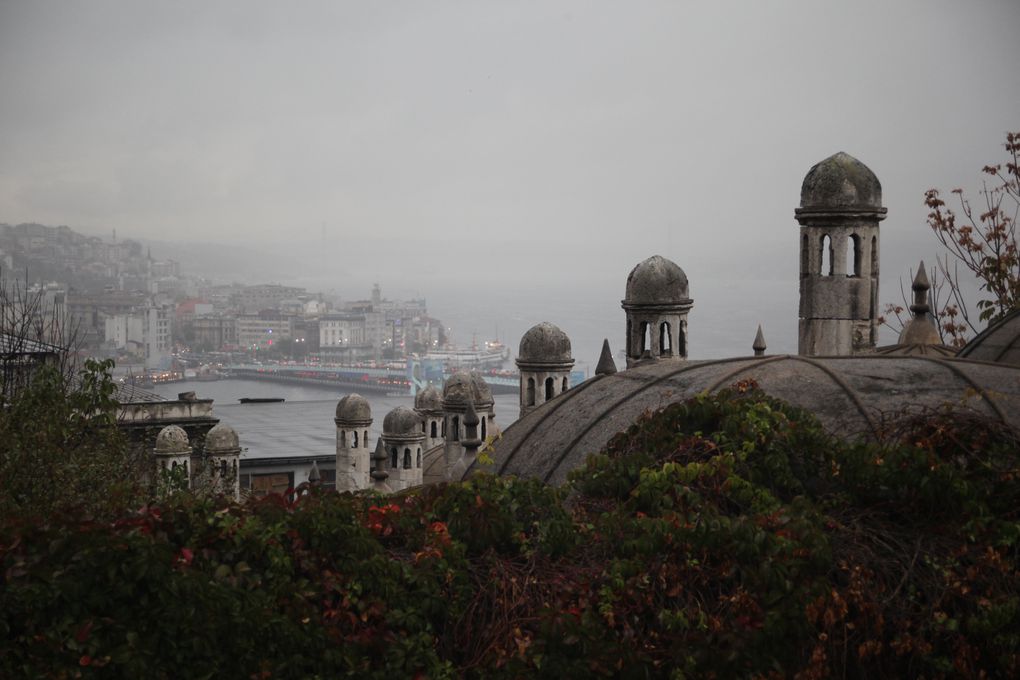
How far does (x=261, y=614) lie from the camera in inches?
294

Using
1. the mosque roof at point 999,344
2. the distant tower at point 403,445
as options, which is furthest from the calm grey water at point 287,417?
the mosque roof at point 999,344

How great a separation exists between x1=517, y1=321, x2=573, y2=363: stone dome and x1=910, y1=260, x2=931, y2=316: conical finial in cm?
1108

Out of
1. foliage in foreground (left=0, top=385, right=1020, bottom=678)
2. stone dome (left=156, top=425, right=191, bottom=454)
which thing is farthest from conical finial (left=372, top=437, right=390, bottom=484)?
foliage in foreground (left=0, top=385, right=1020, bottom=678)

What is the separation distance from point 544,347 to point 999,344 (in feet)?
55.3

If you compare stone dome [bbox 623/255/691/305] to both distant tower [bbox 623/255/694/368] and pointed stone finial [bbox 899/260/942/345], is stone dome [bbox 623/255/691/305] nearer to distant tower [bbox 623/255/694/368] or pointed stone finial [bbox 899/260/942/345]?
distant tower [bbox 623/255/694/368]

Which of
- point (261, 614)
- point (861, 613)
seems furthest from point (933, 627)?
point (261, 614)

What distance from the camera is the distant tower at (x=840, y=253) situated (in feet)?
58.7

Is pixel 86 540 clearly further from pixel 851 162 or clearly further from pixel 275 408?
pixel 275 408

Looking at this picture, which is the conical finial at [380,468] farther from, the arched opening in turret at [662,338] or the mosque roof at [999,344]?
the mosque roof at [999,344]

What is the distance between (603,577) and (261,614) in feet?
6.71

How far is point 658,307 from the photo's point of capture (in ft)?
70.3

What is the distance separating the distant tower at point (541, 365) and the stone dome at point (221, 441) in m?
14.7

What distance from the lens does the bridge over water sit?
493 ft

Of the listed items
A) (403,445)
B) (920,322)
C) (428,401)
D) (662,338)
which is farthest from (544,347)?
(428,401)
